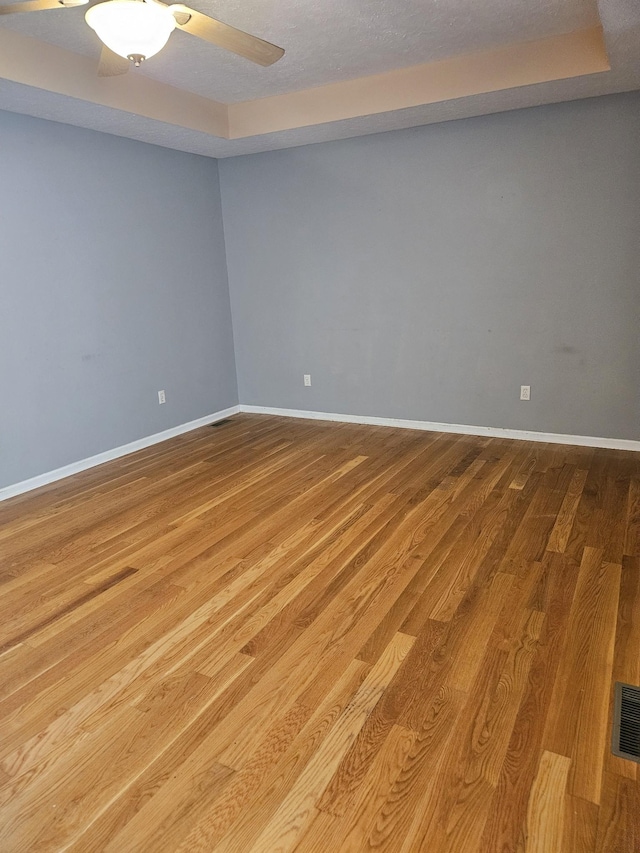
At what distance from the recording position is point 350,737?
5.49ft

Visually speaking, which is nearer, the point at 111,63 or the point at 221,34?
the point at 221,34

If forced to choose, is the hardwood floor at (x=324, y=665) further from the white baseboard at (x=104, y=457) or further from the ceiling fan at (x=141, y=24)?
the ceiling fan at (x=141, y=24)

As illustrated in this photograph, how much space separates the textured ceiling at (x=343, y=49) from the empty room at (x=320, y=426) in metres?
0.03

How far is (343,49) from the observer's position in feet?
10.6

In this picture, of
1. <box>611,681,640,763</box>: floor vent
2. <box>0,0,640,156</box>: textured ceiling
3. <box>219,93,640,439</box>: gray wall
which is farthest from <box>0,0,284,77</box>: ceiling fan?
<box>611,681,640,763</box>: floor vent

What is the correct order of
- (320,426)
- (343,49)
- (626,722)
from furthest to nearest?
(320,426) → (343,49) → (626,722)

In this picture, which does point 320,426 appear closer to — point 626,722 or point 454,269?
point 454,269

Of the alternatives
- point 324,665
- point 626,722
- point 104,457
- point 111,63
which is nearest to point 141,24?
point 111,63

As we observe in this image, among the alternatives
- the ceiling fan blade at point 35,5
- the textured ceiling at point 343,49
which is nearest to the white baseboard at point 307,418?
the textured ceiling at point 343,49

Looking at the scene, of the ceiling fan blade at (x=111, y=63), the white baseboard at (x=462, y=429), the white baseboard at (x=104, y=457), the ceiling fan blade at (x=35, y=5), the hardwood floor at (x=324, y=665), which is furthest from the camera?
the white baseboard at (x=462, y=429)

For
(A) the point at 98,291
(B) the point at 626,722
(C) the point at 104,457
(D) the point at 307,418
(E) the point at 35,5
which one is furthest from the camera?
(D) the point at 307,418

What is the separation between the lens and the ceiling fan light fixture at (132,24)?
6.40ft

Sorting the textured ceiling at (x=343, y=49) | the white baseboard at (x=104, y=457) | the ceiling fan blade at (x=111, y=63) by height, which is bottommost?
the white baseboard at (x=104, y=457)

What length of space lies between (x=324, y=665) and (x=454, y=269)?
10.8 feet
